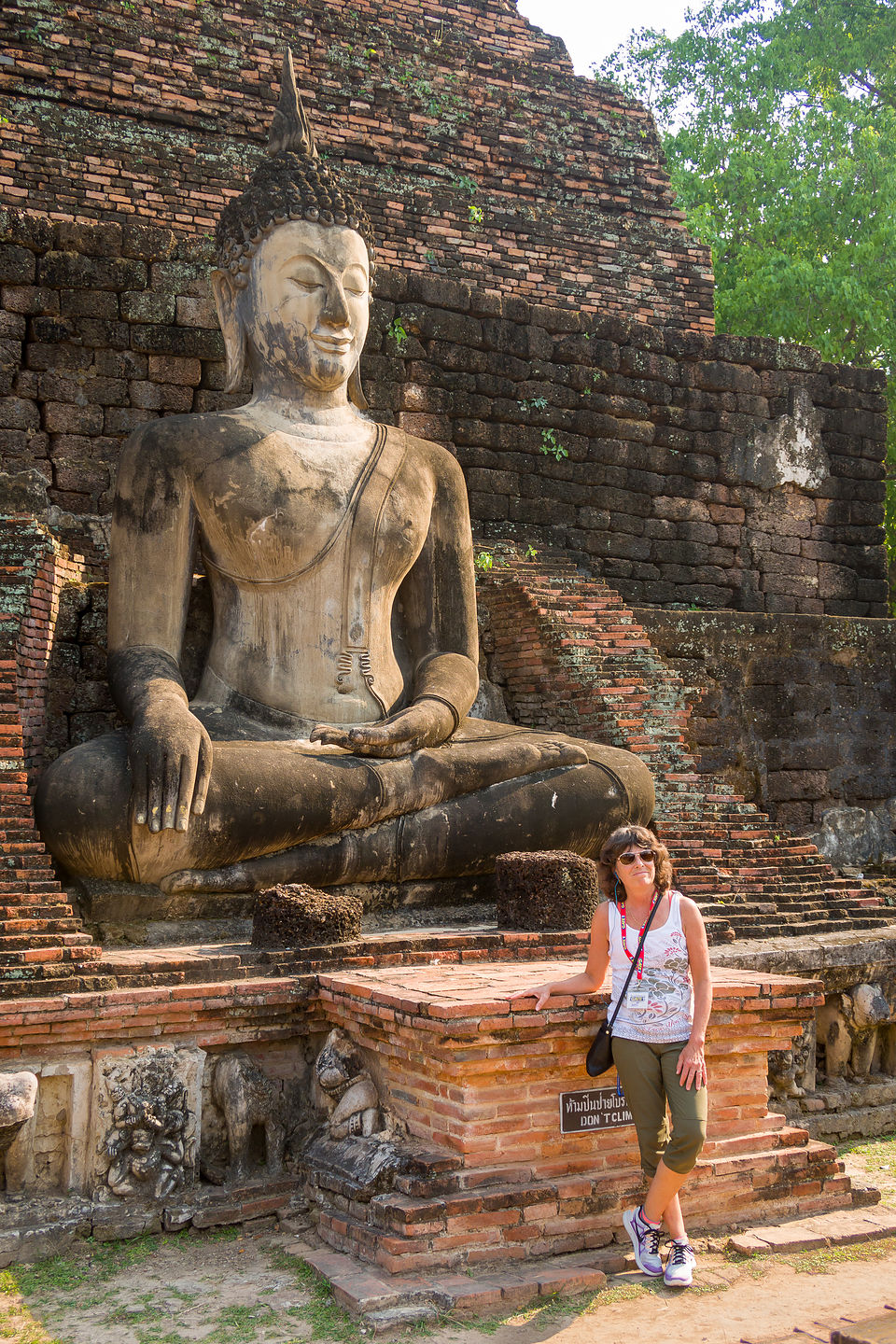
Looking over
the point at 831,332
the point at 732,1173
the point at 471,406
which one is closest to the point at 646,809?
the point at 732,1173

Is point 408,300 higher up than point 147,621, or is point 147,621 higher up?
point 408,300

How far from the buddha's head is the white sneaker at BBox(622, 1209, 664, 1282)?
3.68 m

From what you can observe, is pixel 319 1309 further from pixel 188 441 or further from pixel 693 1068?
pixel 188 441

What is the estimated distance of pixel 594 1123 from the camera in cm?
384

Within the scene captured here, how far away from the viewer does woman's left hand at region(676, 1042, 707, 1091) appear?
11.6 ft

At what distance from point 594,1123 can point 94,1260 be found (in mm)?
1467

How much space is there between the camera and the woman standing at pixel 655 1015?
354 cm

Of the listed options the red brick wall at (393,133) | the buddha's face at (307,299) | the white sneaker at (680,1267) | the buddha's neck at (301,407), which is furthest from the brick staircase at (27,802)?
the red brick wall at (393,133)

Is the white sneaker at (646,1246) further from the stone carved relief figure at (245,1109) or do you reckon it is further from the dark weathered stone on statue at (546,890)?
the dark weathered stone on statue at (546,890)

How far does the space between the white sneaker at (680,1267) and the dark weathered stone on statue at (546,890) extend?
1.47 m

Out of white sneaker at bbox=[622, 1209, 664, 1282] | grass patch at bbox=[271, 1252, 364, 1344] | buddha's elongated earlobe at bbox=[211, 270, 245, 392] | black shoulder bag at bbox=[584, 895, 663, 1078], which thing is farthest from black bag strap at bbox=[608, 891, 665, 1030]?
buddha's elongated earlobe at bbox=[211, 270, 245, 392]

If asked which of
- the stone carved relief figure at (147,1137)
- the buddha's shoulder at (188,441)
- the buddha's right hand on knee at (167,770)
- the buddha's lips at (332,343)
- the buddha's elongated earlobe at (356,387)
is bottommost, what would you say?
the stone carved relief figure at (147,1137)

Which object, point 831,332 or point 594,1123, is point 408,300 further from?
point 831,332

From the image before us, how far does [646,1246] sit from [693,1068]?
50 centimetres
